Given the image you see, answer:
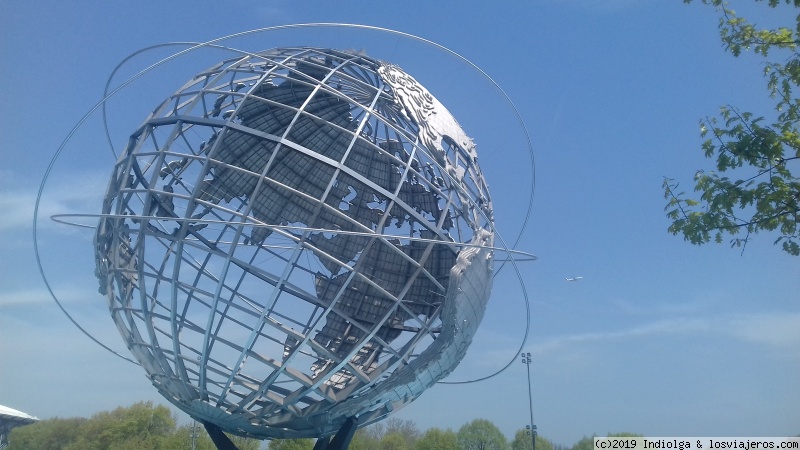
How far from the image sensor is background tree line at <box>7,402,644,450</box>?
51.1 metres

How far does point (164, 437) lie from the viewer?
52.5m

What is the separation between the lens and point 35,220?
16844 mm

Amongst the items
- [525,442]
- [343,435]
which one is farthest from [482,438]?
[343,435]

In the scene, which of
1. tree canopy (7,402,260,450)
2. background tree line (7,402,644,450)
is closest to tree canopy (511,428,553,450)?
background tree line (7,402,644,450)

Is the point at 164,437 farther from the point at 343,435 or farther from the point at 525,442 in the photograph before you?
the point at 343,435

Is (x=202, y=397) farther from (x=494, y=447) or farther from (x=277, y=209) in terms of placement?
(x=494, y=447)

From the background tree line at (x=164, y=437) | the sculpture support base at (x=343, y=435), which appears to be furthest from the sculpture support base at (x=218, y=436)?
the background tree line at (x=164, y=437)

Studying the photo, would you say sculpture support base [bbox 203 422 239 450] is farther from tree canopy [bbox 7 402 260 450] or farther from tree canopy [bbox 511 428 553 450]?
tree canopy [bbox 511 428 553 450]

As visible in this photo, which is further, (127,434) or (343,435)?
(127,434)

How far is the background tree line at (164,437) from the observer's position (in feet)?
168

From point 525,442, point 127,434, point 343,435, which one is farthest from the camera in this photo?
point 525,442

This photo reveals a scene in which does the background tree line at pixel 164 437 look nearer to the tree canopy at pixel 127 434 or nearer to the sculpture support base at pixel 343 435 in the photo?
the tree canopy at pixel 127 434

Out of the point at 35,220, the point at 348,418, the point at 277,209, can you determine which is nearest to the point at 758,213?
the point at 348,418

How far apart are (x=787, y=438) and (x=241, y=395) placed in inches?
451
